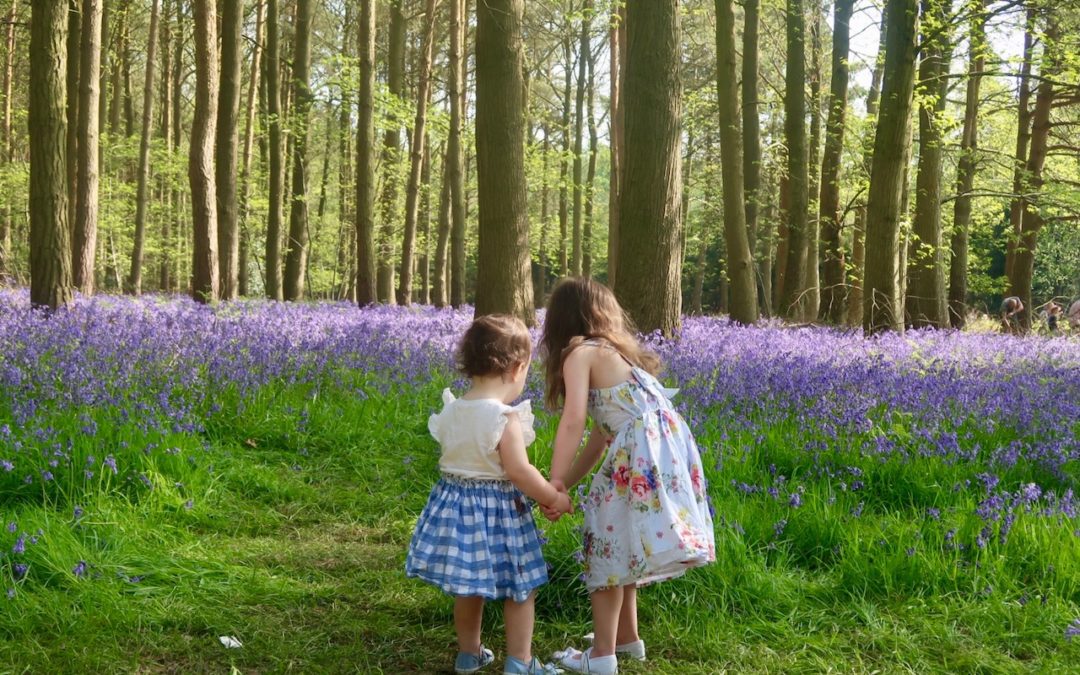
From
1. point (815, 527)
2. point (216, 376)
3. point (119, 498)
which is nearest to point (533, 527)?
point (815, 527)

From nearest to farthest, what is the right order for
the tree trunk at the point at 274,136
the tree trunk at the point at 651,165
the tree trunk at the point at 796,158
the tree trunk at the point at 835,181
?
the tree trunk at the point at 651,165, the tree trunk at the point at 796,158, the tree trunk at the point at 835,181, the tree trunk at the point at 274,136

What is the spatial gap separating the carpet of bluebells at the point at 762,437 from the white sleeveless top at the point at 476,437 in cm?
105

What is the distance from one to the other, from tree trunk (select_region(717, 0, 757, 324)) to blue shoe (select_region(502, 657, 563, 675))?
11501 mm

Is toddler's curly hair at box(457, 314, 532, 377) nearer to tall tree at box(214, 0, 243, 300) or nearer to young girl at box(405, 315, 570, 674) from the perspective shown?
young girl at box(405, 315, 570, 674)

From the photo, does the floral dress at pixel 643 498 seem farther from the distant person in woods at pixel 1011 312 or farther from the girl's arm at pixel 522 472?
the distant person in woods at pixel 1011 312

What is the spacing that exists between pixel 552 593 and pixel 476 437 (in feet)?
3.52

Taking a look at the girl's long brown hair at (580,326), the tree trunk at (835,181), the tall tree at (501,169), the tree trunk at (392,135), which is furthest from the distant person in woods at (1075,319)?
the girl's long brown hair at (580,326)

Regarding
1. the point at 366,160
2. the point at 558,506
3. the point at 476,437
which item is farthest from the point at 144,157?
the point at 558,506

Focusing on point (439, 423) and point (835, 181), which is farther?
point (835, 181)

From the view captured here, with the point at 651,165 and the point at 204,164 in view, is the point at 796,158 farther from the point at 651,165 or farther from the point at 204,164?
the point at 204,164

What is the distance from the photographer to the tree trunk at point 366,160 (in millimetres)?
16922

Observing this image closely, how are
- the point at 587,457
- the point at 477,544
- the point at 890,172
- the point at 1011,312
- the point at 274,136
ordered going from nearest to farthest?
the point at 477,544
the point at 587,457
the point at 890,172
the point at 1011,312
the point at 274,136

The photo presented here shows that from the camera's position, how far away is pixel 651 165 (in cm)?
853

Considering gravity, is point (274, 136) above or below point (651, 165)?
above
